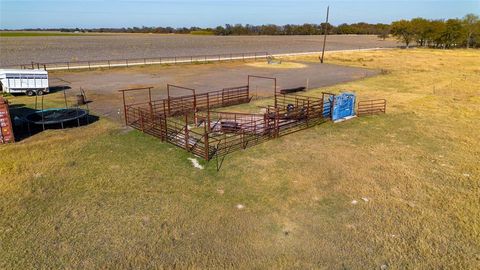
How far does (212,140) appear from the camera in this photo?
50.7 feet

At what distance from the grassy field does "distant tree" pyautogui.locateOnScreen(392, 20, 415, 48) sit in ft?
316

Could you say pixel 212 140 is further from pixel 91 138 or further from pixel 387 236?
pixel 387 236

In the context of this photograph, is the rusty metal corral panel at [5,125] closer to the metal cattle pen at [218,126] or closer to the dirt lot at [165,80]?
the metal cattle pen at [218,126]

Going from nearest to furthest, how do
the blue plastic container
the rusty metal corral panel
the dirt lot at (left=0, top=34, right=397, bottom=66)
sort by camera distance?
the rusty metal corral panel, the blue plastic container, the dirt lot at (left=0, top=34, right=397, bottom=66)

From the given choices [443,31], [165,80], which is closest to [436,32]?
[443,31]

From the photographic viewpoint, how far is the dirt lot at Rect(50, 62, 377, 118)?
25406 mm

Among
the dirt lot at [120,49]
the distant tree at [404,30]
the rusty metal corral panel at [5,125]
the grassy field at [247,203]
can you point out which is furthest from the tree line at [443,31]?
the rusty metal corral panel at [5,125]

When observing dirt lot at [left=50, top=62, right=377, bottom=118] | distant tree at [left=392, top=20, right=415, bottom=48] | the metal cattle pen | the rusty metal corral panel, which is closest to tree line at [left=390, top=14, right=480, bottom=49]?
distant tree at [left=392, top=20, right=415, bottom=48]

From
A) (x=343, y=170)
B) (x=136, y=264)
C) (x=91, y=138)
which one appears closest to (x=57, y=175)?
(x=91, y=138)

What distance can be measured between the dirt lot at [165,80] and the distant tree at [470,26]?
7599cm

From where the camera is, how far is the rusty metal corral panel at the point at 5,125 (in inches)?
576

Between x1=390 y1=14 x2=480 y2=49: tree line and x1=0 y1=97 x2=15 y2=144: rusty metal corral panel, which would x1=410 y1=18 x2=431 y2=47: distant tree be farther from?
x1=0 y1=97 x2=15 y2=144: rusty metal corral panel

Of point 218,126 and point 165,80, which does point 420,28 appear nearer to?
point 165,80

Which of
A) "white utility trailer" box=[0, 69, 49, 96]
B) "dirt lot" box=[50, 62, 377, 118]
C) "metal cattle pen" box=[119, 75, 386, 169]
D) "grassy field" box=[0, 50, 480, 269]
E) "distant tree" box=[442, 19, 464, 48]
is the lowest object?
"grassy field" box=[0, 50, 480, 269]
